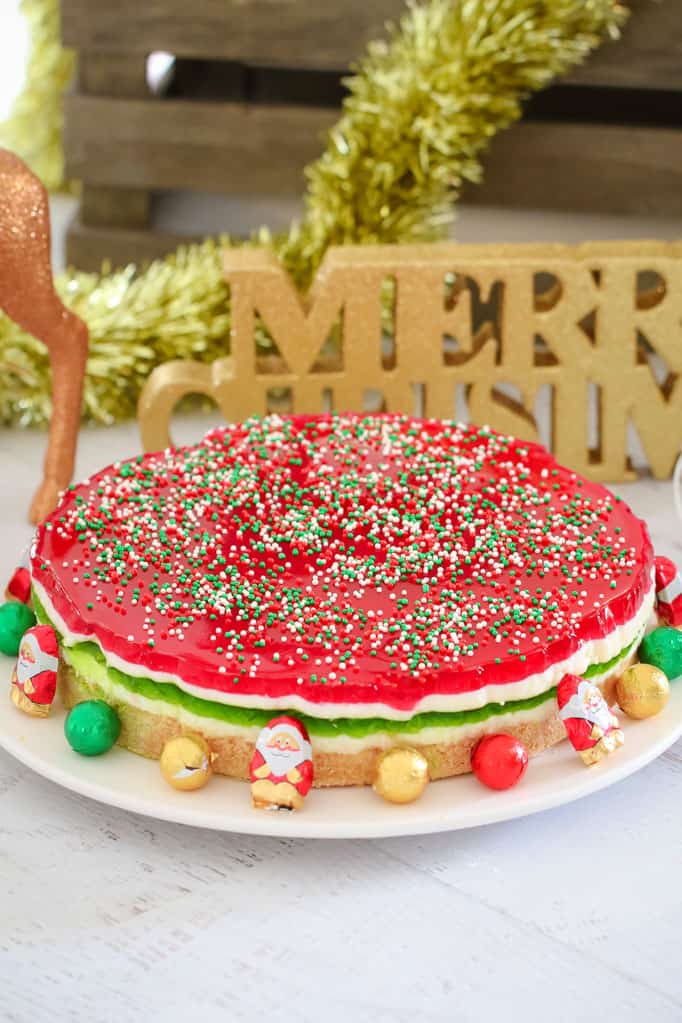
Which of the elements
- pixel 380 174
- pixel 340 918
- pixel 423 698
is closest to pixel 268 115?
pixel 380 174

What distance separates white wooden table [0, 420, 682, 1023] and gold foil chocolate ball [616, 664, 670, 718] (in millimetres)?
73

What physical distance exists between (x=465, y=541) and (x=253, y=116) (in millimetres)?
1298

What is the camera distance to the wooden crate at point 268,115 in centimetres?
236

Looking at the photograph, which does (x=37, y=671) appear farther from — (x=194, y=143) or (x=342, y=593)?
(x=194, y=143)

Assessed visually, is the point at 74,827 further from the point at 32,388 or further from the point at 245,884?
the point at 32,388

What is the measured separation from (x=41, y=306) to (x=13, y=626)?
48 centimetres

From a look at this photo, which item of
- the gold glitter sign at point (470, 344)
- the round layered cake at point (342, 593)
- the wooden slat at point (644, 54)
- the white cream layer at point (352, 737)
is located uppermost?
the wooden slat at point (644, 54)

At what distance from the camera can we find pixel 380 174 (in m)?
2.16

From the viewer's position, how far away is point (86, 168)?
257 centimetres

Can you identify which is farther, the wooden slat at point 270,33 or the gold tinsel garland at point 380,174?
the wooden slat at point 270,33

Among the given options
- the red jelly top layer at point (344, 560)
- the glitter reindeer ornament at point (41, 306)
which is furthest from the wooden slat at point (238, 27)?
the red jelly top layer at point (344, 560)

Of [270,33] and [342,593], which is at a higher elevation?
[270,33]

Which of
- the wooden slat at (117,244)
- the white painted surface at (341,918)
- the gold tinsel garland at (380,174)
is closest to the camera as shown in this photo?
the white painted surface at (341,918)

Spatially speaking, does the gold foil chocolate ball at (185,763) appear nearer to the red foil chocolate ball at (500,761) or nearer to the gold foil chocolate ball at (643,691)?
the red foil chocolate ball at (500,761)
